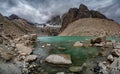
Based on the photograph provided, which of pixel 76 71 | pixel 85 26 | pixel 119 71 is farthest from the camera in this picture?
pixel 85 26

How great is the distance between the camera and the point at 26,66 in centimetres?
1683

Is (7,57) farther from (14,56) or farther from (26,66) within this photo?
(26,66)

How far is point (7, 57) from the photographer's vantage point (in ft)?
63.0

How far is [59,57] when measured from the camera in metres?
19.2

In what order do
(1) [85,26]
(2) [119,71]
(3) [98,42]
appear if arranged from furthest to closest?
(1) [85,26]
(3) [98,42]
(2) [119,71]

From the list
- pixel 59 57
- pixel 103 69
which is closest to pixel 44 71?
pixel 59 57

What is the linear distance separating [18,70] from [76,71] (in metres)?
5.14

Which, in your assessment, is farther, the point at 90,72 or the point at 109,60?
the point at 109,60

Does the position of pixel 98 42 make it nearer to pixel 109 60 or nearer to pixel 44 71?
pixel 109 60

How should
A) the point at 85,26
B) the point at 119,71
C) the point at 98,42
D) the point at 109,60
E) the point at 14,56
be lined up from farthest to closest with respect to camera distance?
the point at 85,26 < the point at 98,42 < the point at 14,56 < the point at 109,60 < the point at 119,71

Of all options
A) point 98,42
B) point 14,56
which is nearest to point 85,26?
point 98,42

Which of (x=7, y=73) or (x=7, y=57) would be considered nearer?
(x=7, y=73)

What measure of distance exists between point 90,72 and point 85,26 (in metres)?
168

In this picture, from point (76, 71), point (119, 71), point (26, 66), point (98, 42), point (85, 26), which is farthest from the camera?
point (85, 26)
